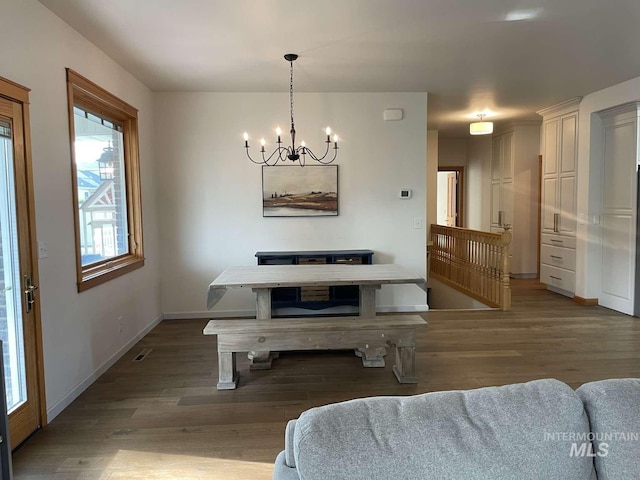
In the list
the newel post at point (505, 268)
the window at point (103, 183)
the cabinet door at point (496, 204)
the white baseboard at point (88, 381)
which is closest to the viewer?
the white baseboard at point (88, 381)

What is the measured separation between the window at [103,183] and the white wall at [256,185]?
67 cm

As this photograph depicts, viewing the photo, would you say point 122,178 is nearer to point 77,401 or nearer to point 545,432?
point 77,401

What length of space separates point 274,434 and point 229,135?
354 cm

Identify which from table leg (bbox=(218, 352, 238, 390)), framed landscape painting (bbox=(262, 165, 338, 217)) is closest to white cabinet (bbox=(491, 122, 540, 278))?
framed landscape painting (bbox=(262, 165, 338, 217))

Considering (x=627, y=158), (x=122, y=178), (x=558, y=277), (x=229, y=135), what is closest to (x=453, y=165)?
(x=558, y=277)

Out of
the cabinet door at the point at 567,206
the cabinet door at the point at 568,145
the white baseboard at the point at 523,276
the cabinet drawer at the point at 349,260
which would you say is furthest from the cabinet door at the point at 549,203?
the cabinet drawer at the point at 349,260

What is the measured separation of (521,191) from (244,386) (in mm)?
6291

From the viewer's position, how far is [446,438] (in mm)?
977

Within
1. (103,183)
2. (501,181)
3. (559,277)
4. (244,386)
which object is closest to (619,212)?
(559,277)

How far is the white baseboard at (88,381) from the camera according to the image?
2797 mm

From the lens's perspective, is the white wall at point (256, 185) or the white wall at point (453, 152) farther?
the white wall at point (453, 152)

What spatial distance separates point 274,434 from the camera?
8.37 feet

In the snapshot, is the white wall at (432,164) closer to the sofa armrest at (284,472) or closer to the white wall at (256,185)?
the white wall at (256,185)

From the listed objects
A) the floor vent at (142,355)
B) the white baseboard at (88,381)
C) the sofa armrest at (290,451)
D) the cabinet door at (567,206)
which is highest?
the cabinet door at (567,206)
